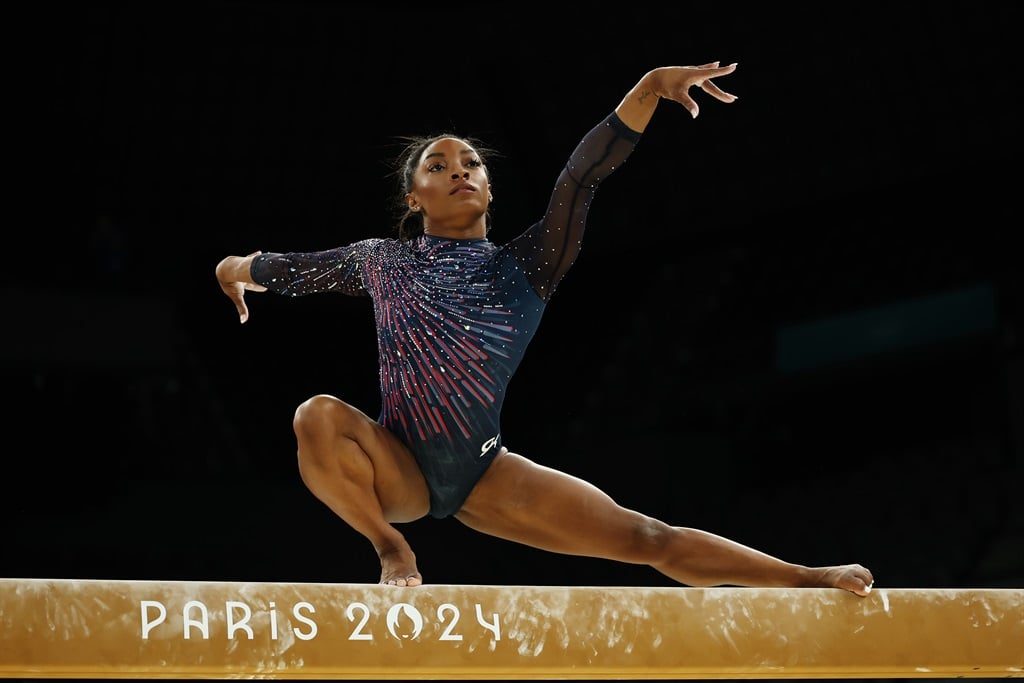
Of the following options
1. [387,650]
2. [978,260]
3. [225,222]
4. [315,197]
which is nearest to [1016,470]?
[978,260]

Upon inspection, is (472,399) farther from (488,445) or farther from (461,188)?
(461,188)

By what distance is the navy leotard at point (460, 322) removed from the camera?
3188 mm

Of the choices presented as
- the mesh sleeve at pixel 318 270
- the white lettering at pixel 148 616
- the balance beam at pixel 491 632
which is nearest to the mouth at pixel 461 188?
the mesh sleeve at pixel 318 270

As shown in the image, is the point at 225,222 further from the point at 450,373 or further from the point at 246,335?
the point at 450,373

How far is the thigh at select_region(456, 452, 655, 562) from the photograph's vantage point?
10.4 feet

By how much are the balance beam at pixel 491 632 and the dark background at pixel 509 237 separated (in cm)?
502

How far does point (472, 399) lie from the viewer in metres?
3.22

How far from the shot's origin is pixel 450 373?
322cm

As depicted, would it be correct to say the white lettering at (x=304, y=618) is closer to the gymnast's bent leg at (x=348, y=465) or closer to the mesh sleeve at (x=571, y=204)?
the gymnast's bent leg at (x=348, y=465)

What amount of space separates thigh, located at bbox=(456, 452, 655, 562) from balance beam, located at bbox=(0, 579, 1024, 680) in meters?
0.41

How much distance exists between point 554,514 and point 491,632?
59 centimetres

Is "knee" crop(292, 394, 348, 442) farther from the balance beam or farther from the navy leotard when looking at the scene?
the balance beam

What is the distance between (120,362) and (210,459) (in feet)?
3.06

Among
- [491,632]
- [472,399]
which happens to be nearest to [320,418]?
[472,399]
